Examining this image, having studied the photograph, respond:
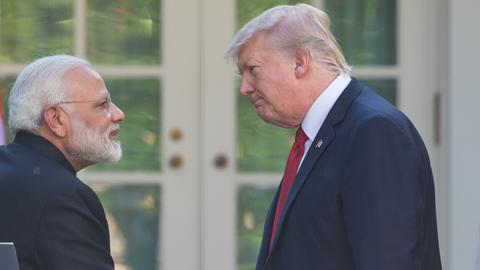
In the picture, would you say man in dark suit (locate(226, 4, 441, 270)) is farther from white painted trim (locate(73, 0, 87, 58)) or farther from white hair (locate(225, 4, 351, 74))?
white painted trim (locate(73, 0, 87, 58))

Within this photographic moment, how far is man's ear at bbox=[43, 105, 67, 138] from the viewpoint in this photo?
4039mm

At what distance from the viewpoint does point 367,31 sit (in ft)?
20.7

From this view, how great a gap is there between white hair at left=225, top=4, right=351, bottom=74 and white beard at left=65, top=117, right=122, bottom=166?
600mm

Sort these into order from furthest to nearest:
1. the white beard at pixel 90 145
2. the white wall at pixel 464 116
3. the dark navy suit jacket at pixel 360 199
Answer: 1. the white wall at pixel 464 116
2. the white beard at pixel 90 145
3. the dark navy suit jacket at pixel 360 199

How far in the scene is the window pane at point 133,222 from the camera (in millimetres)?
6352

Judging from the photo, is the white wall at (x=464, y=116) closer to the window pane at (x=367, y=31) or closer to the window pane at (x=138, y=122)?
the window pane at (x=367, y=31)

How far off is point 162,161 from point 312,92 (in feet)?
8.61

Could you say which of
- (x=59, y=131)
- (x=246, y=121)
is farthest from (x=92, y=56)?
(x=59, y=131)

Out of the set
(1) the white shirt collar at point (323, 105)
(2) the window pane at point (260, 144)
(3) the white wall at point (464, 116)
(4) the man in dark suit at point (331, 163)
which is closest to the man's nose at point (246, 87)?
(4) the man in dark suit at point (331, 163)

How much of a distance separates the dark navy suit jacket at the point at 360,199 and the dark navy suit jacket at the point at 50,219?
0.53 metres

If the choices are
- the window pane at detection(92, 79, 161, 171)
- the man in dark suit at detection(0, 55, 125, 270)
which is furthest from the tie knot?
the window pane at detection(92, 79, 161, 171)

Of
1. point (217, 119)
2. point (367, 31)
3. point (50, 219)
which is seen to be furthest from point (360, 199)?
point (367, 31)

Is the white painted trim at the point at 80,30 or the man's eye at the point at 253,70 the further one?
the white painted trim at the point at 80,30

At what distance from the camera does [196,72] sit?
6285 mm
